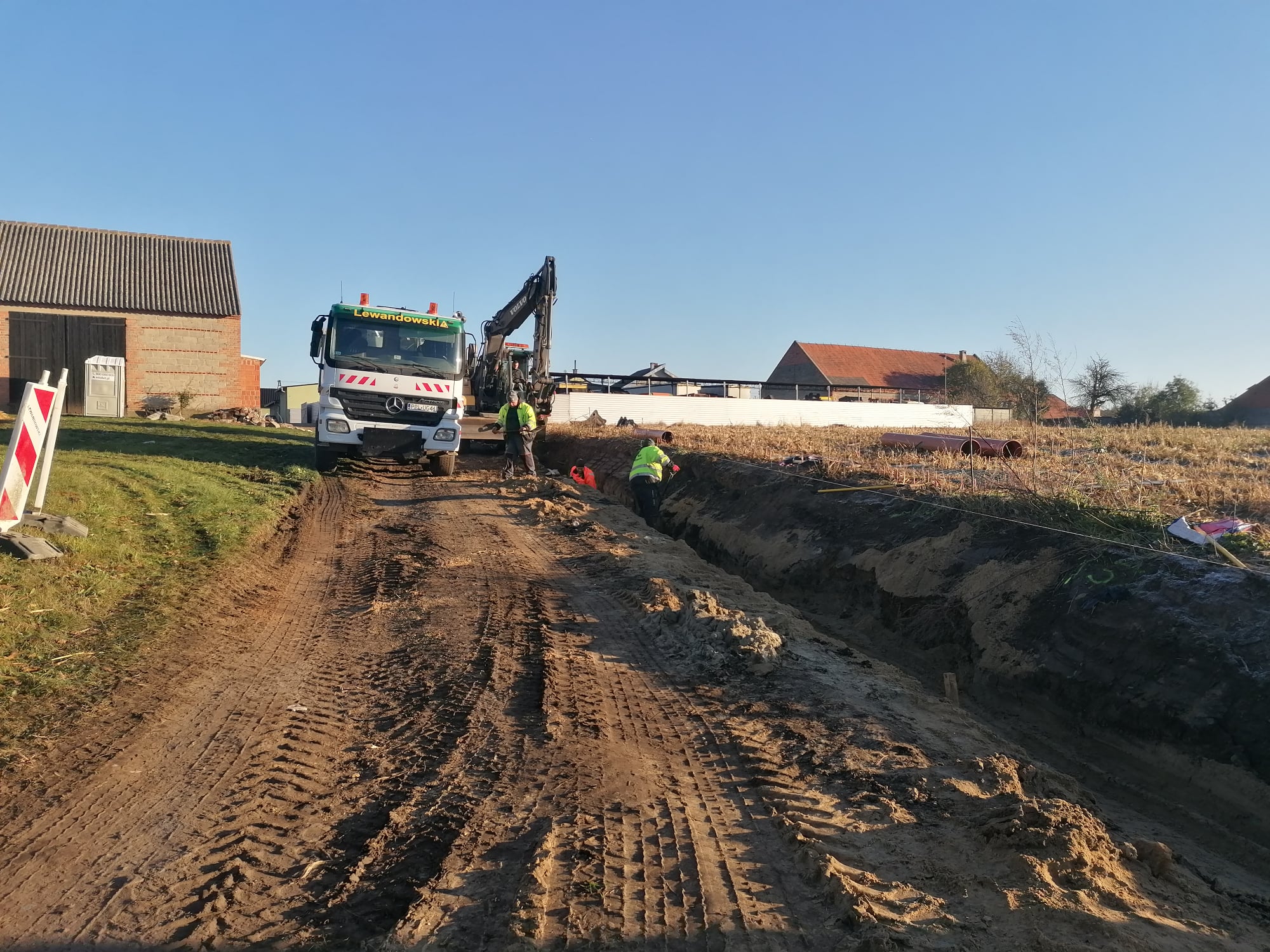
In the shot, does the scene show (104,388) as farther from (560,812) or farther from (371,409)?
(560,812)

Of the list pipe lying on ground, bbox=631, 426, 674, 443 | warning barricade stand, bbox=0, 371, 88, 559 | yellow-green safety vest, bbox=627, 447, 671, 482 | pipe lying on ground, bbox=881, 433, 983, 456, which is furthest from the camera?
pipe lying on ground, bbox=631, 426, 674, 443

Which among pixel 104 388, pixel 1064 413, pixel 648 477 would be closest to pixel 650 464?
pixel 648 477

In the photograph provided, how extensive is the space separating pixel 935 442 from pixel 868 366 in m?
44.2

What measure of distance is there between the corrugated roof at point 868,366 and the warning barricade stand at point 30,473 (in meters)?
50.3

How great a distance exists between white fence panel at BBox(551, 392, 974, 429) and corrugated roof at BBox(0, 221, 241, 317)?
13.0 metres

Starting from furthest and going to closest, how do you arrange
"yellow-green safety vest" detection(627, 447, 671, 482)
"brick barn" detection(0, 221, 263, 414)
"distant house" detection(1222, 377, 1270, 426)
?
"distant house" detection(1222, 377, 1270, 426) → "brick barn" detection(0, 221, 263, 414) → "yellow-green safety vest" detection(627, 447, 671, 482)

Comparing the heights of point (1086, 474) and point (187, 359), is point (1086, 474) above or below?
below

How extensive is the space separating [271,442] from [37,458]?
12809 mm

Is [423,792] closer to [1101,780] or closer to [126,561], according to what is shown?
[1101,780]

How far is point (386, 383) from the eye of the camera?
47.0ft

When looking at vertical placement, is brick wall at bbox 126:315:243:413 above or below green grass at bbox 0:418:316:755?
above

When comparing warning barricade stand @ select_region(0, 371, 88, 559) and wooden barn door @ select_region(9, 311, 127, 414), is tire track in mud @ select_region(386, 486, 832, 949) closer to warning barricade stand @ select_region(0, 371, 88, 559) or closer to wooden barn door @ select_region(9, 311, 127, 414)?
warning barricade stand @ select_region(0, 371, 88, 559)

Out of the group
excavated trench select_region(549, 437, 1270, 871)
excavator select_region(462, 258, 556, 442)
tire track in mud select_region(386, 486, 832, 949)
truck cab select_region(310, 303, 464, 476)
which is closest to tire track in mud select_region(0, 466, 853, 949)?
tire track in mud select_region(386, 486, 832, 949)

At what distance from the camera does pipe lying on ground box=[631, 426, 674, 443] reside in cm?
1800
